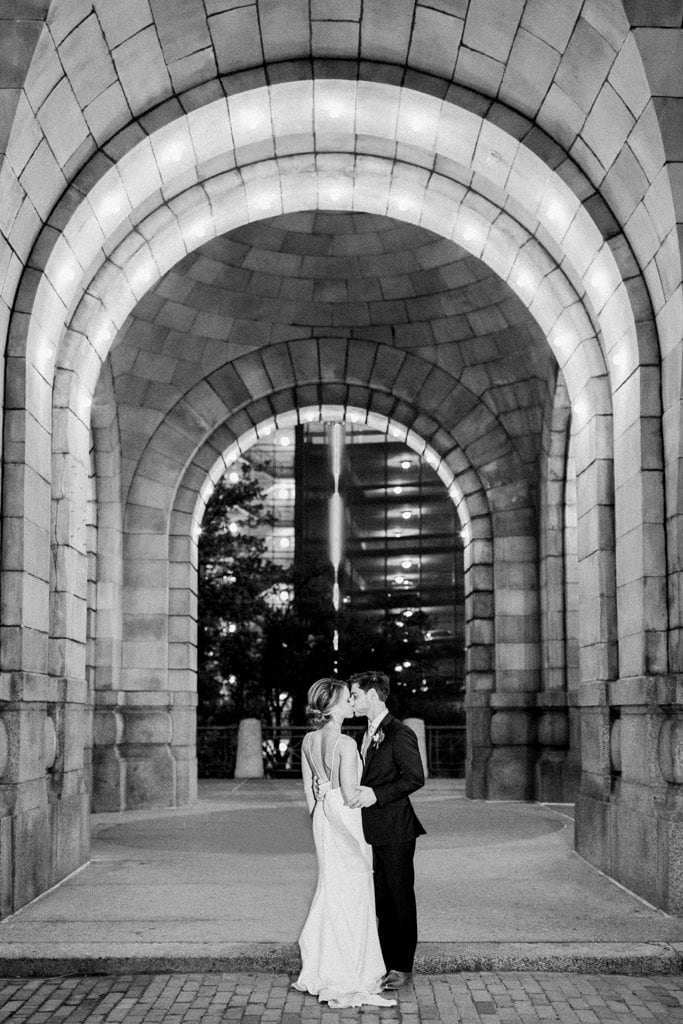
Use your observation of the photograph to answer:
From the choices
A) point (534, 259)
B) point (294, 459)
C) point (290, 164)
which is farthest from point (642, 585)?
point (294, 459)

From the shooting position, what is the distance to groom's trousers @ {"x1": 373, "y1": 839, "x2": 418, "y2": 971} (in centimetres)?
686

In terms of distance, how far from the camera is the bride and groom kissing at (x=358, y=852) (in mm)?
6598

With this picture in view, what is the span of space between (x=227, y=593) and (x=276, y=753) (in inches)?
147

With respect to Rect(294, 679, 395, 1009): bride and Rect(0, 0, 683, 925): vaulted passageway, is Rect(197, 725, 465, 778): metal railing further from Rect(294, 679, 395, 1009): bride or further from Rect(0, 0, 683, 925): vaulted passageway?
Rect(294, 679, 395, 1009): bride

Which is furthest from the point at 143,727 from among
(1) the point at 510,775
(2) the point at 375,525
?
(2) the point at 375,525

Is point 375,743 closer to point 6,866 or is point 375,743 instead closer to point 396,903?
point 396,903

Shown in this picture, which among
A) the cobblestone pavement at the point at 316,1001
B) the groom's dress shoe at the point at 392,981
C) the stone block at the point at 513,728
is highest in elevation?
the stone block at the point at 513,728

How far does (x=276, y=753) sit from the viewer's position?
2662 centimetres

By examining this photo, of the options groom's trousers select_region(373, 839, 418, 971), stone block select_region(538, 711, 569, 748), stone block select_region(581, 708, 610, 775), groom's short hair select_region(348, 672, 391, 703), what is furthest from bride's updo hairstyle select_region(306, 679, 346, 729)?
stone block select_region(538, 711, 569, 748)

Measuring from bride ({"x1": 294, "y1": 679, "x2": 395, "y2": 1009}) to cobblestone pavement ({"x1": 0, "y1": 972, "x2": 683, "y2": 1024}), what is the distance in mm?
164

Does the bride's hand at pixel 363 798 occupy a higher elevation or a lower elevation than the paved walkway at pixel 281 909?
higher

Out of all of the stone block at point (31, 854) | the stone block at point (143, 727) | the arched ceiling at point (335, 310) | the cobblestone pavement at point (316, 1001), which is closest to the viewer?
the cobblestone pavement at point (316, 1001)

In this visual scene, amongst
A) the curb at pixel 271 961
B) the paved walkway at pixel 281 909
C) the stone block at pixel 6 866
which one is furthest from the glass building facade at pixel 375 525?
the curb at pixel 271 961

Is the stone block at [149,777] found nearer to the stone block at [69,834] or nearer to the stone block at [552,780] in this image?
the stone block at [552,780]
